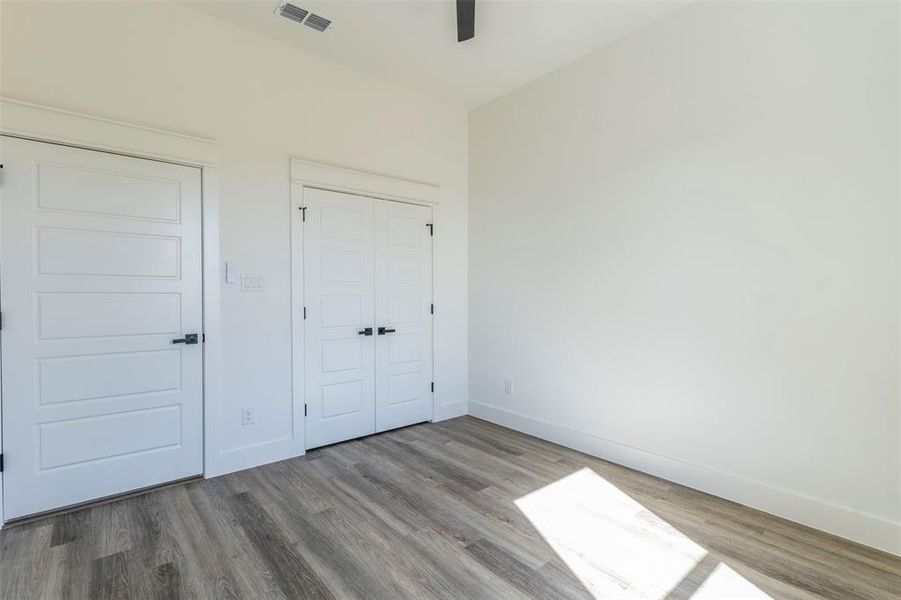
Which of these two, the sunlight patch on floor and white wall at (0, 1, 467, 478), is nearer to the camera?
Answer: the sunlight patch on floor

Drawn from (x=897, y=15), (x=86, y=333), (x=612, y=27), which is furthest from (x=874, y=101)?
(x=86, y=333)

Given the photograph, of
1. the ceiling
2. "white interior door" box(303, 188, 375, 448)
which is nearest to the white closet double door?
"white interior door" box(303, 188, 375, 448)

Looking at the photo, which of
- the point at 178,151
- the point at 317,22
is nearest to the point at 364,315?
the point at 178,151

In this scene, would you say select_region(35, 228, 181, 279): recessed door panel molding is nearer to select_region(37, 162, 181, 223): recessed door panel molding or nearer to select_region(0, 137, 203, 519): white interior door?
select_region(0, 137, 203, 519): white interior door

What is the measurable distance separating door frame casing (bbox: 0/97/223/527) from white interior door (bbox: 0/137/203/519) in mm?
51

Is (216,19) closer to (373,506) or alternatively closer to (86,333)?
(86,333)

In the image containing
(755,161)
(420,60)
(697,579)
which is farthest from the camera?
(420,60)

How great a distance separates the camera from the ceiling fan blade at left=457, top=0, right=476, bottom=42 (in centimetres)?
250

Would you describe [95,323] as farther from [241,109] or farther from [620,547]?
[620,547]

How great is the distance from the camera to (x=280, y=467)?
3250 millimetres

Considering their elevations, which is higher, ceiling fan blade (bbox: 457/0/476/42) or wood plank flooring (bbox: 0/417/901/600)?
ceiling fan blade (bbox: 457/0/476/42)

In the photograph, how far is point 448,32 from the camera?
3.21m

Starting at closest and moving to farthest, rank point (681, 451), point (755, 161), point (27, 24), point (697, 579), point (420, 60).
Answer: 1. point (697, 579)
2. point (27, 24)
3. point (755, 161)
4. point (681, 451)
5. point (420, 60)

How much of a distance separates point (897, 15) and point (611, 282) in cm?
205
